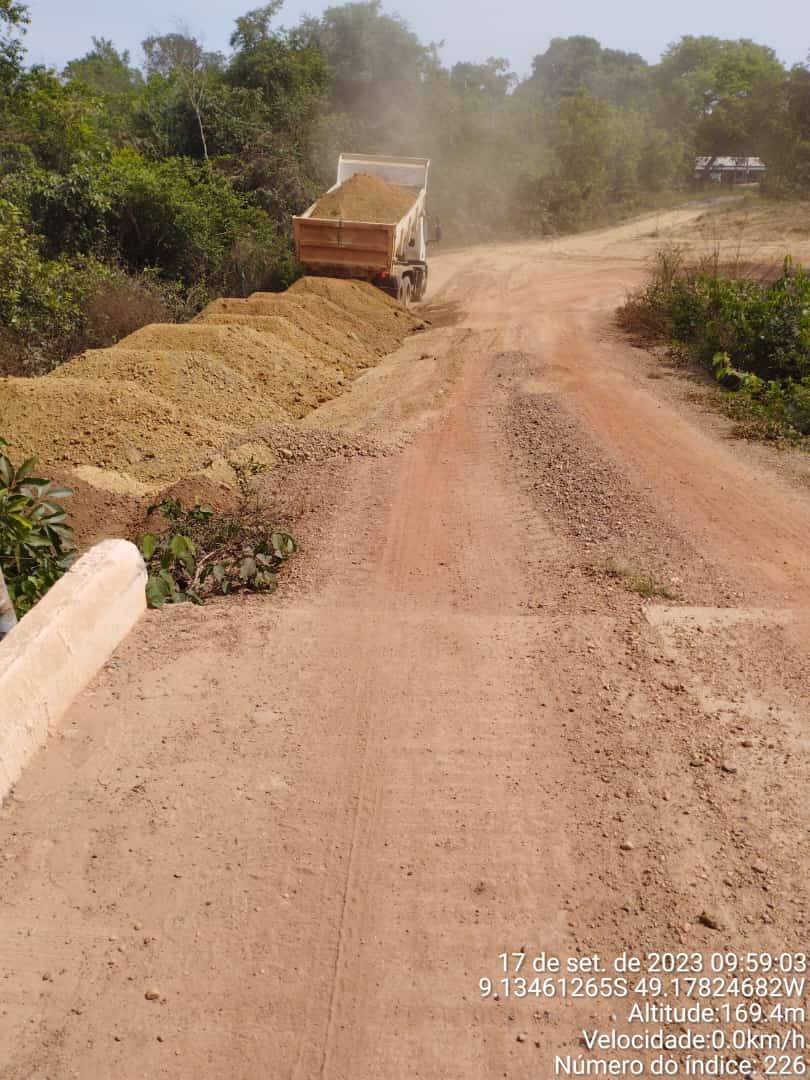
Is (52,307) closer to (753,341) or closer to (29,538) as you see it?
(29,538)

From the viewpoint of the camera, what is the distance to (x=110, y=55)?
63.9 meters

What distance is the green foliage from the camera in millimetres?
4602

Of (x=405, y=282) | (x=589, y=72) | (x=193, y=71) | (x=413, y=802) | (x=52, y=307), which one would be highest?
(x=589, y=72)

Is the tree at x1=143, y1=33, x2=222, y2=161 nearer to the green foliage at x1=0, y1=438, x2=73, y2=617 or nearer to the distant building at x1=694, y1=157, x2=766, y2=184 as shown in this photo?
the green foliage at x1=0, y1=438, x2=73, y2=617

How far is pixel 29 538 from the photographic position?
465cm

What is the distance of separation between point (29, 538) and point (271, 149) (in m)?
21.6

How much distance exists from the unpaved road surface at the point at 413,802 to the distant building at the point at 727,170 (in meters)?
39.2

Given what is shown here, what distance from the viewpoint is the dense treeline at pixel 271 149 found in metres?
14.4

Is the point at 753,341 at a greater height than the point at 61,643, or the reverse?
the point at 753,341

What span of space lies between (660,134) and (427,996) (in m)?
40.2

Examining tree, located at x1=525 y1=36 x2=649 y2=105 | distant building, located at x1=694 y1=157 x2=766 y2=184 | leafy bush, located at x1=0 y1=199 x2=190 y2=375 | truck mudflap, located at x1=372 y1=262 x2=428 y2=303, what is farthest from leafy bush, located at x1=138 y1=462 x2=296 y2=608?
tree, located at x1=525 y1=36 x2=649 y2=105

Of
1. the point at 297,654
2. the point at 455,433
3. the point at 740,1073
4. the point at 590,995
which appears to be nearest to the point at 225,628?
the point at 297,654

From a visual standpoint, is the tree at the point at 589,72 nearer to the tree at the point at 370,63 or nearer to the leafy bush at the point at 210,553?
the tree at the point at 370,63

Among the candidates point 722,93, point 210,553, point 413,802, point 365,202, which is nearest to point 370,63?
point 365,202
